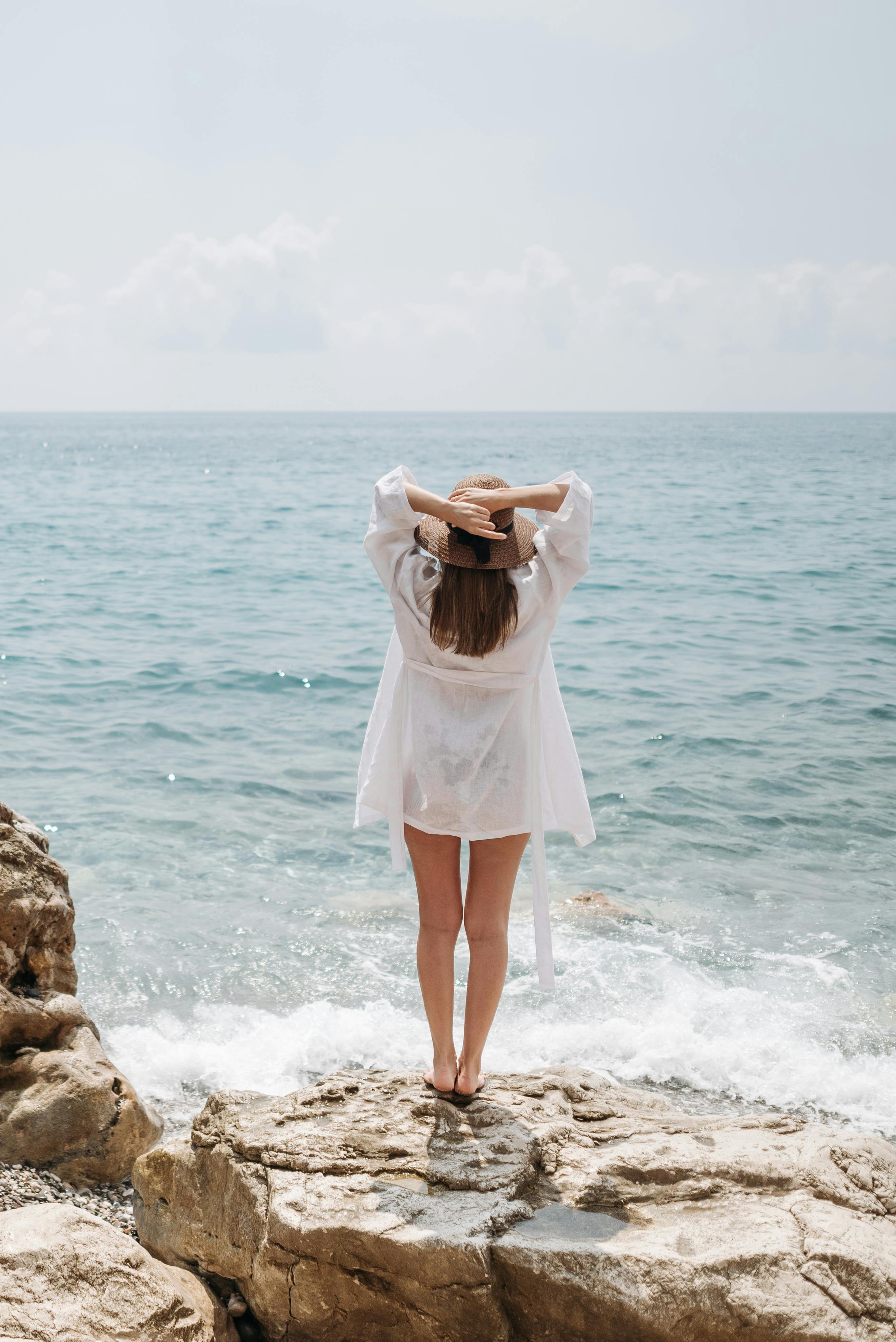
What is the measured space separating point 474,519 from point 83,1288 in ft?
6.89

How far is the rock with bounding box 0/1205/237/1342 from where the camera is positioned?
2309mm

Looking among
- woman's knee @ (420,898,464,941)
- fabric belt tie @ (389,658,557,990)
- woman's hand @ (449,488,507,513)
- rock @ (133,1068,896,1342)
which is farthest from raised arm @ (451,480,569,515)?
rock @ (133,1068,896,1342)

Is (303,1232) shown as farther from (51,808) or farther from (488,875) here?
(51,808)

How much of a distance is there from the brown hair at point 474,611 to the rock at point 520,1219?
1.41 metres

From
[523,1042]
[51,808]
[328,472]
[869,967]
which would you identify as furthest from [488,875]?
[328,472]

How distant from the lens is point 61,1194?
342 cm

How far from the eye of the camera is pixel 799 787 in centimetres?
855

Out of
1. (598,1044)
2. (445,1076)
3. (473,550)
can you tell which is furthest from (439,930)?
(598,1044)

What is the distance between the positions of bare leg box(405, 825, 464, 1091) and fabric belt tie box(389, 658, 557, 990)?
90 mm

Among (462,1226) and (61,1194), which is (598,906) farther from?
(462,1226)

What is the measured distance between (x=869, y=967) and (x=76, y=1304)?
190 inches

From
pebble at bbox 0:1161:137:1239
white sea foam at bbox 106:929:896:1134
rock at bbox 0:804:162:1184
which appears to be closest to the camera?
pebble at bbox 0:1161:137:1239

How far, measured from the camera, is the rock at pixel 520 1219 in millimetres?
2422

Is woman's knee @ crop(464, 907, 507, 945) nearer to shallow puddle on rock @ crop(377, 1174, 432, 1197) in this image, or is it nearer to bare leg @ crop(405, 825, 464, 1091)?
bare leg @ crop(405, 825, 464, 1091)
